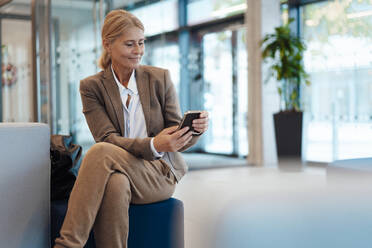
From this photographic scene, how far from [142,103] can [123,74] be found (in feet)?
0.64

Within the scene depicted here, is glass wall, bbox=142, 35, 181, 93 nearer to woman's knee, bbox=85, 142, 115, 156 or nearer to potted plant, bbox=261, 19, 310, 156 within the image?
potted plant, bbox=261, 19, 310, 156

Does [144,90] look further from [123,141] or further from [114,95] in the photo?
[123,141]

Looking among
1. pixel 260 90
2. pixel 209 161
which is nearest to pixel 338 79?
pixel 260 90

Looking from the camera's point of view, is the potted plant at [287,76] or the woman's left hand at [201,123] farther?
the potted plant at [287,76]

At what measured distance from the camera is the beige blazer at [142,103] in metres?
2.04

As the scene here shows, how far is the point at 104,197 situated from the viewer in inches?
69.4

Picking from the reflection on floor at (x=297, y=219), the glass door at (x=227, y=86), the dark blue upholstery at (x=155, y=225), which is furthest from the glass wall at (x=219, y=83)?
the reflection on floor at (x=297, y=219)

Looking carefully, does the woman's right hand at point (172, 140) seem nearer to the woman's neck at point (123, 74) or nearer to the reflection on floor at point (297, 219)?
the woman's neck at point (123, 74)

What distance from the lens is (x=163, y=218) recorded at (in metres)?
1.92

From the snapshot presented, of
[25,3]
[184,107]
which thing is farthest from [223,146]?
[25,3]

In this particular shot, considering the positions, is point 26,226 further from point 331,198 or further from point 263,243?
point 331,198

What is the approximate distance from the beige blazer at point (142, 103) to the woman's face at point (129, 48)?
77 mm

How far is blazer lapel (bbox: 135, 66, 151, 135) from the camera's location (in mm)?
→ 2068

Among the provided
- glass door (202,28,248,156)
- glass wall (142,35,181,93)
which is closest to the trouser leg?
glass wall (142,35,181,93)
